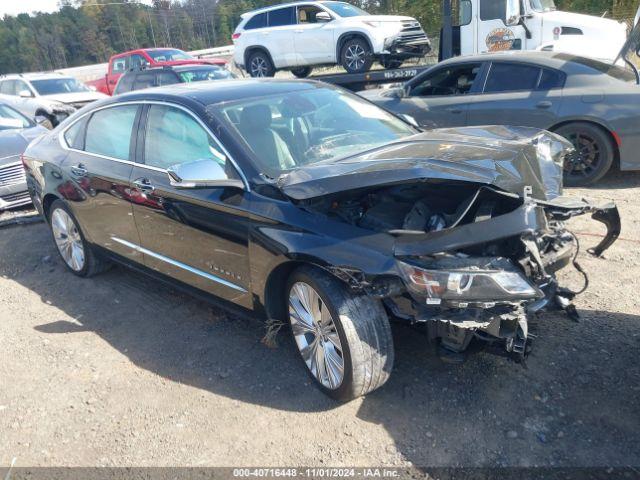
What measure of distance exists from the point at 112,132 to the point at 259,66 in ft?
32.2

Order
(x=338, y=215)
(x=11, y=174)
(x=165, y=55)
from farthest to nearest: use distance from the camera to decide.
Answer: (x=165, y=55)
(x=11, y=174)
(x=338, y=215)

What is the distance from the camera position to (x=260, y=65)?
13828mm

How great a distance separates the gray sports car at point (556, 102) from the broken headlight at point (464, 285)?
4387mm

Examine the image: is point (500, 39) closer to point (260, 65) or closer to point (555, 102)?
point (555, 102)

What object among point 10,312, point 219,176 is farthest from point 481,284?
point 10,312

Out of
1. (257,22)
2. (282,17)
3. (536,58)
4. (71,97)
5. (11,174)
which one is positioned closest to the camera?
(536,58)

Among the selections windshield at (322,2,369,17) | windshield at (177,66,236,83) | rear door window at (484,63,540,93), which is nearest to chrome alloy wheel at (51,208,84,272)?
rear door window at (484,63,540,93)

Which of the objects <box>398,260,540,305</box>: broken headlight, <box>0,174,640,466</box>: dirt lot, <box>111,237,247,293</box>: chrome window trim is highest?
<box>398,260,540,305</box>: broken headlight

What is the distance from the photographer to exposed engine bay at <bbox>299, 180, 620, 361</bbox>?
8.79 ft

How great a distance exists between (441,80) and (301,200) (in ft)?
17.2

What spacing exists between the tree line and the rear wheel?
210 ft

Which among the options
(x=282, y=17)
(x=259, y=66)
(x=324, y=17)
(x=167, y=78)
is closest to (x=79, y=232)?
(x=167, y=78)

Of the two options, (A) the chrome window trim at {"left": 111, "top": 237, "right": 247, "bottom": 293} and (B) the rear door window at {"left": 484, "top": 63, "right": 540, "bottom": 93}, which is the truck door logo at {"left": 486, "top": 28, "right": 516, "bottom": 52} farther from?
(A) the chrome window trim at {"left": 111, "top": 237, "right": 247, "bottom": 293}

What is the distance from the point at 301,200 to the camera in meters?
3.11
